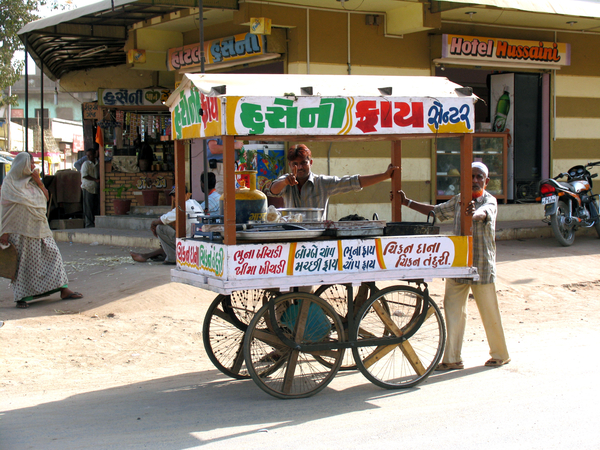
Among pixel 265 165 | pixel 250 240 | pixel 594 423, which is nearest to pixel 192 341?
pixel 250 240

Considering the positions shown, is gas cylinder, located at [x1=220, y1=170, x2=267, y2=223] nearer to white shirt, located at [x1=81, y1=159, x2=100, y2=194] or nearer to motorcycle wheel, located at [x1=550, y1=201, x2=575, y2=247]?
motorcycle wheel, located at [x1=550, y1=201, x2=575, y2=247]

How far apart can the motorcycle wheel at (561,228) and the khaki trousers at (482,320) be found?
18.7 ft

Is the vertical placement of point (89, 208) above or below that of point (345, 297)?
above

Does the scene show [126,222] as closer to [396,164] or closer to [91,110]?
[91,110]

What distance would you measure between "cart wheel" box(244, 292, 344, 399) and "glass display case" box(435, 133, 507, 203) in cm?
781

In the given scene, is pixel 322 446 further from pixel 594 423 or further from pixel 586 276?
pixel 586 276

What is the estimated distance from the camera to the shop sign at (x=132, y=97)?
1399 cm

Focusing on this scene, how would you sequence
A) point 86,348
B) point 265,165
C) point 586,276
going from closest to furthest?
point 86,348 → point 586,276 → point 265,165

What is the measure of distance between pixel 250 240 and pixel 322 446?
1.46 metres

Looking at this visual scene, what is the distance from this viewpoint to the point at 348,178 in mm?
5504

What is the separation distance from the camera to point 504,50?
11805 millimetres

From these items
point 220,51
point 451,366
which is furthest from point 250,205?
point 220,51

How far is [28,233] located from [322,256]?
443 centimetres

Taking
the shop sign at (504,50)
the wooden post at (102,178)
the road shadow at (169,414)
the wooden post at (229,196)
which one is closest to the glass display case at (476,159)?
the shop sign at (504,50)
